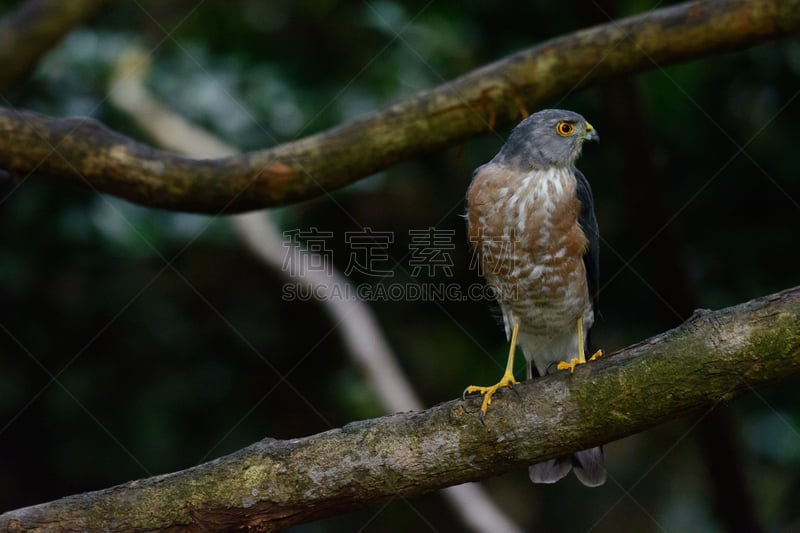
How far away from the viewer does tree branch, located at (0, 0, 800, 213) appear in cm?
371

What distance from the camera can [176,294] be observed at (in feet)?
21.3

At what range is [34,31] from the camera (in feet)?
17.0

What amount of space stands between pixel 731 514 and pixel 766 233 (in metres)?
1.67

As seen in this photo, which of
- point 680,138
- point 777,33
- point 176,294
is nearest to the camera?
point 777,33

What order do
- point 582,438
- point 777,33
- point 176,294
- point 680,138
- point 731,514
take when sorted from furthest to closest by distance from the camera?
point 176,294, point 680,138, point 731,514, point 777,33, point 582,438

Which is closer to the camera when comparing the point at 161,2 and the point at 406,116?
the point at 406,116

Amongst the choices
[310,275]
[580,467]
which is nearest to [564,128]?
[580,467]

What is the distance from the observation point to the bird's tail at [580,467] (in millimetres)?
3754

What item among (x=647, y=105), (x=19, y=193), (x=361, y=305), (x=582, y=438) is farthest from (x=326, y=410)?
(x=582, y=438)

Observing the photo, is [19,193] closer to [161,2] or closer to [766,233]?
[161,2]

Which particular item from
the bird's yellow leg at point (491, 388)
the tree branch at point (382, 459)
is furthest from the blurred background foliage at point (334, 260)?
the tree branch at point (382, 459)

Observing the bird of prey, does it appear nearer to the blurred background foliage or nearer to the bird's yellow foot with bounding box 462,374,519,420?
the bird's yellow foot with bounding box 462,374,519,420

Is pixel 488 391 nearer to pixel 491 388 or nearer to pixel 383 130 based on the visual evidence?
pixel 491 388

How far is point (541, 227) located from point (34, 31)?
332 centimetres
